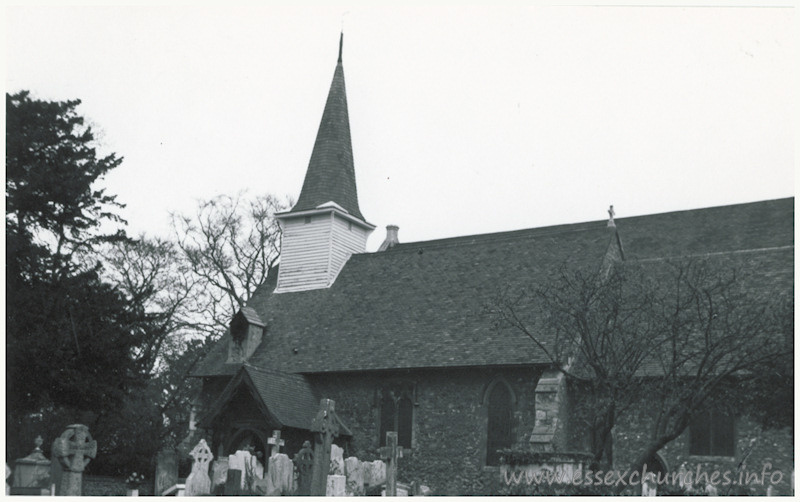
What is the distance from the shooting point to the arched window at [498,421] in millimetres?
24266

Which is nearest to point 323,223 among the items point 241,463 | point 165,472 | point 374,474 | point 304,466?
point 165,472

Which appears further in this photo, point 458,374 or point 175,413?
point 175,413

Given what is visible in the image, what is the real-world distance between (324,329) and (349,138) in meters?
10.0

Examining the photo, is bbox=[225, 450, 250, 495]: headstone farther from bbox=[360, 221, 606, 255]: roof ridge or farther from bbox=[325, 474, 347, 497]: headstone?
bbox=[360, 221, 606, 255]: roof ridge

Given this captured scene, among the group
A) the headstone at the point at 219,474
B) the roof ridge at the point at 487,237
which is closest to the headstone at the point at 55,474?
the headstone at the point at 219,474

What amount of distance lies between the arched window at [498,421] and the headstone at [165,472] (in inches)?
311

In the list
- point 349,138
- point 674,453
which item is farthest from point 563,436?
point 349,138

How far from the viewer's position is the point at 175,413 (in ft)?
151

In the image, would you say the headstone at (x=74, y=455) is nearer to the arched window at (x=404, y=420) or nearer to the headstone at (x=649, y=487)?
the headstone at (x=649, y=487)

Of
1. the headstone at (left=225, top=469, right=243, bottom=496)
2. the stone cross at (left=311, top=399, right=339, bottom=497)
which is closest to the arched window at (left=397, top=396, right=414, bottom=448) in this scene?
the stone cross at (left=311, top=399, right=339, bottom=497)

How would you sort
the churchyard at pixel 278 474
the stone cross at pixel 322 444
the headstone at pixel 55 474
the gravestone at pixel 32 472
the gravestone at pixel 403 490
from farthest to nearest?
1. the gravestone at pixel 32 472
2. the gravestone at pixel 403 490
3. the headstone at pixel 55 474
4. the churchyard at pixel 278 474
5. the stone cross at pixel 322 444

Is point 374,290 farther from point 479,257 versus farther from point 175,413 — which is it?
point 175,413

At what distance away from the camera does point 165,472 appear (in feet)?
73.2

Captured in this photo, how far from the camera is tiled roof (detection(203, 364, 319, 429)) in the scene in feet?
82.5
